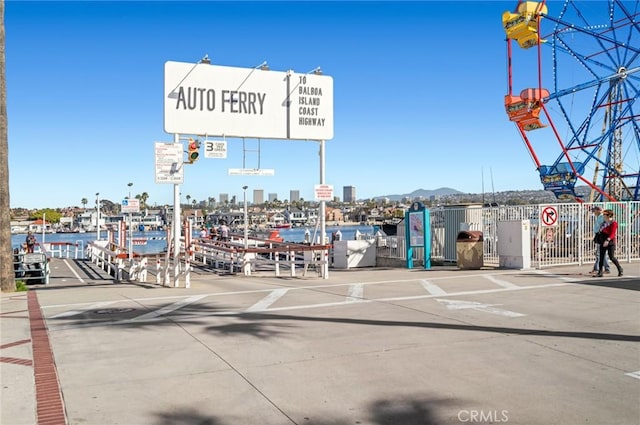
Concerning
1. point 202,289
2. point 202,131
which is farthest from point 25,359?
point 202,131

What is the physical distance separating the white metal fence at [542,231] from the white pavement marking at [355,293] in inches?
251

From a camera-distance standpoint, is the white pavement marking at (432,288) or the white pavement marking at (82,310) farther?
the white pavement marking at (432,288)

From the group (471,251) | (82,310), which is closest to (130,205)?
(82,310)

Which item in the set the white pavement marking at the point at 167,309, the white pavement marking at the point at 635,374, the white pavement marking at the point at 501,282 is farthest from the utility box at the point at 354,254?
the white pavement marking at the point at 635,374

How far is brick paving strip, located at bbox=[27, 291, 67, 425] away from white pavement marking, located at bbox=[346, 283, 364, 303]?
18.6 feet

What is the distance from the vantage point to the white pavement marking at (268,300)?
1041 cm

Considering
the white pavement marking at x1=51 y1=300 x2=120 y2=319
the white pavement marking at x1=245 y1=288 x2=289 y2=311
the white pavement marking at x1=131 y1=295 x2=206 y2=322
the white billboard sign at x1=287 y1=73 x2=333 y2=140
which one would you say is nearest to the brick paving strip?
the white pavement marking at x1=51 y1=300 x2=120 y2=319

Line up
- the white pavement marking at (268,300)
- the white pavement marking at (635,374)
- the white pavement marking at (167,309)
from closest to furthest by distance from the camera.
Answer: the white pavement marking at (635,374)
the white pavement marking at (167,309)
the white pavement marking at (268,300)

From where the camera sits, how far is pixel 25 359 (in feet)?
22.2

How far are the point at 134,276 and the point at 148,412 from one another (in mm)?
14436

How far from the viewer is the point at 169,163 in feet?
47.3

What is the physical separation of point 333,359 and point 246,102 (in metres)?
10.9

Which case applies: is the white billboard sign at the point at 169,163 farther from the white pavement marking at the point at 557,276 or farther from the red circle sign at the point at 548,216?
the red circle sign at the point at 548,216

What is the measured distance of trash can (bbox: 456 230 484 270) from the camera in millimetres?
17484
